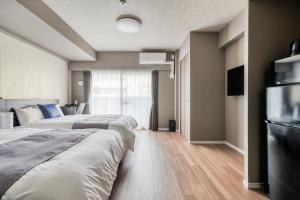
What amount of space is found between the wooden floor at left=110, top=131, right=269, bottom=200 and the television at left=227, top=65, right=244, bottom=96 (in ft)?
3.89

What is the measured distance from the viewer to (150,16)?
136 inches

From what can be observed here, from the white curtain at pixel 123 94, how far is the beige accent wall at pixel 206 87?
2183 mm

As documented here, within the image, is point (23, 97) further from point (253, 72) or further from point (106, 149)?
point (253, 72)

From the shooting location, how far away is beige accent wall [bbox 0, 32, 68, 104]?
3328 millimetres

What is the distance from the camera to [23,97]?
12.7 ft

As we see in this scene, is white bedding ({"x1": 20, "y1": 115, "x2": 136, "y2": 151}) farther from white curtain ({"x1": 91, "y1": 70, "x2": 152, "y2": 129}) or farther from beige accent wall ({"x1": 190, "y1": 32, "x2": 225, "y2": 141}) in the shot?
white curtain ({"x1": 91, "y1": 70, "x2": 152, "y2": 129})

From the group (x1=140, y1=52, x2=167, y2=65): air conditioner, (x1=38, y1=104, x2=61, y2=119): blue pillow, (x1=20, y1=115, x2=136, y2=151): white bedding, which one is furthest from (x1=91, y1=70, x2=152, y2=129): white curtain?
(x1=20, y1=115, x2=136, y2=151): white bedding

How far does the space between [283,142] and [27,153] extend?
2.21 meters

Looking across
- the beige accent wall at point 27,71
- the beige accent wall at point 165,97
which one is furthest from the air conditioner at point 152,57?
the beige accent wall at point 27,71

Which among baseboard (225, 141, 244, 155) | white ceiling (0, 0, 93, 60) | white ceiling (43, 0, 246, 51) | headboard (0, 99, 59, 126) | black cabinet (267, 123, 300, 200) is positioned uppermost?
white ceiling (43, 0, 246, 51)

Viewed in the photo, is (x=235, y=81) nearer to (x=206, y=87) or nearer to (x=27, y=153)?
(x=206, y=87)

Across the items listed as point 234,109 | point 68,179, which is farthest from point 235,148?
point 68,179

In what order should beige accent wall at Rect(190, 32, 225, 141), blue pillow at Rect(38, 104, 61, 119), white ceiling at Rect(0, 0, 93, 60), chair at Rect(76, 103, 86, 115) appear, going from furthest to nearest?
1. chair at Rect(76, 103, 86, 115)
2. beige accent wall at Rect(190, 32, 225, 141)
3. blue pillow at Rect(38, 104, 61, 119)
4. white ceiling at Rect(0, 0, 93, 60)

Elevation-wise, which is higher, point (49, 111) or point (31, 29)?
point (31, 29)
